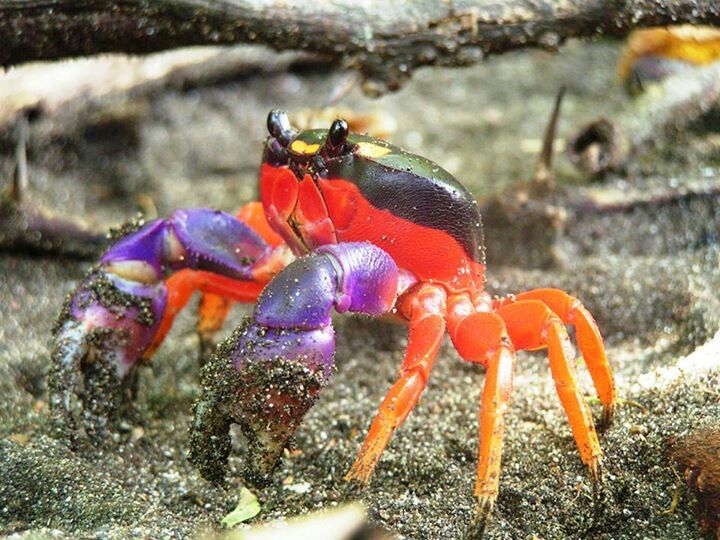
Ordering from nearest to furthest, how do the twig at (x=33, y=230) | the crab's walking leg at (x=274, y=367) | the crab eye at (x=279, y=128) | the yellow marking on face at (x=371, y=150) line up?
the crab's walking leg at (x=274, y=367) → the yellow marking on face at (x=371, y=150) → the crab eye at (x=279, y=128) → the twig at (x=33, y=230)

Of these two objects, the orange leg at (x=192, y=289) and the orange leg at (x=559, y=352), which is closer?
the orange leg at (x=559, y=352)

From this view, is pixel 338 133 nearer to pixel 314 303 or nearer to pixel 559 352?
pixel 314 303

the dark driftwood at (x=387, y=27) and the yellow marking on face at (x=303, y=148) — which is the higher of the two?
the dark driftwood at (x=387, y=27)

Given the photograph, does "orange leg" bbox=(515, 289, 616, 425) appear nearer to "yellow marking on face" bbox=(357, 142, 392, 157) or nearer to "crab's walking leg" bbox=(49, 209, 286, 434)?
"yellow marking on face" bbox=(357, 142, 392, 157)

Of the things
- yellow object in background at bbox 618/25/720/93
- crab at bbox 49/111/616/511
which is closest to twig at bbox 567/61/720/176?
yellow object in background at bbox 618/25/720/93

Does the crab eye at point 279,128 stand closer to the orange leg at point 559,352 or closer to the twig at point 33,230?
the orange leg at point 559,352

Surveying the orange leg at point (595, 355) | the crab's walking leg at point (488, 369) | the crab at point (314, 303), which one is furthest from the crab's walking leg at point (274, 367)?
the orange leg at point (595, 355)
